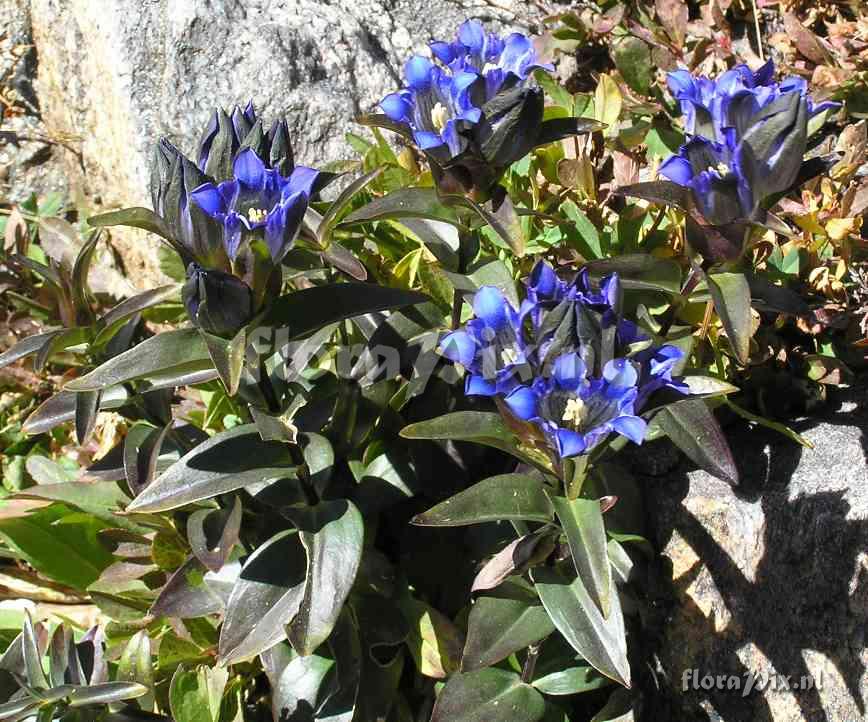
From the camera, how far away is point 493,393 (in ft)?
4.86

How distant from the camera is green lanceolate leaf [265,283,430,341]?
176 cm

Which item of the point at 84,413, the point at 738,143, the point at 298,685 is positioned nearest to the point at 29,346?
the point at 84,413

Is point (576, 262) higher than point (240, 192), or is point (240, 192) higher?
point (240, 192)

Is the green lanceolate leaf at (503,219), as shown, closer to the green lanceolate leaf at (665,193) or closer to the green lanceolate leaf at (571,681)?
the green lanceolate leaf at (665,193)

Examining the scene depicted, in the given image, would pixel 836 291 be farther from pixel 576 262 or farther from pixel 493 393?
pixel 493 393

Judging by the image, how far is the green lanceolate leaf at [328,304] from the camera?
5.77 ft

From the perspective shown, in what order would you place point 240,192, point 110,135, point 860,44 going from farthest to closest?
point 110,135 < point 860,44 < point 240,192

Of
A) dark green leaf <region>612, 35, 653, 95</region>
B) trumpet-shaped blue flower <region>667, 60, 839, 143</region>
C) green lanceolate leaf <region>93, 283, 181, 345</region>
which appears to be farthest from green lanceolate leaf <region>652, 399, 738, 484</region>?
dark green leaf <region>612, 35, 653, 95</region>

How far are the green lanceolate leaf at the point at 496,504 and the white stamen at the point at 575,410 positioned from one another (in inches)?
8.6

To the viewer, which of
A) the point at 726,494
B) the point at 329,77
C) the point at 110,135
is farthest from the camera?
the point at 110,135

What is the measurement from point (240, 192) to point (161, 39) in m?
1.72

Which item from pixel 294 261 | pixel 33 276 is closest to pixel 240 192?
pixel 294 261

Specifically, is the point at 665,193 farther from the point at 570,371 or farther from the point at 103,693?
the point at 103,693

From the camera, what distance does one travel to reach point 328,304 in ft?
5.88
